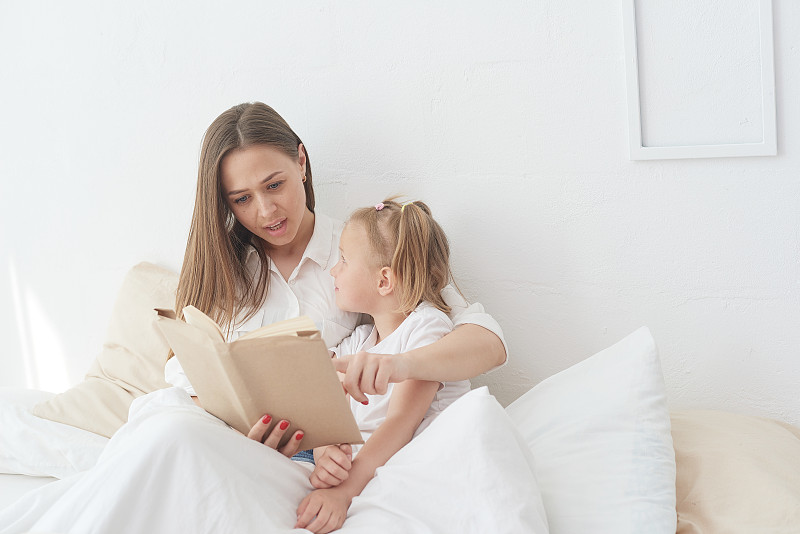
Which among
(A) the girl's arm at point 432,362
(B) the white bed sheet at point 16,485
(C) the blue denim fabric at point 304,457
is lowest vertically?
(B) the white bed sheet at point 16,485

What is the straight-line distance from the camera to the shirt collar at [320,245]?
173 cm

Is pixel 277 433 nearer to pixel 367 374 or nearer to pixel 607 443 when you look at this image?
pixel 367 374

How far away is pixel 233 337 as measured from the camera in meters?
1.72

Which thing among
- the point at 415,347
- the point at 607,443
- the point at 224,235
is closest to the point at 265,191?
the point at 224,235

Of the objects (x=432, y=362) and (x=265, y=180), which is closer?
(x=432, y=362)

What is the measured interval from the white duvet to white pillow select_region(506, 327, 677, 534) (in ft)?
0.38

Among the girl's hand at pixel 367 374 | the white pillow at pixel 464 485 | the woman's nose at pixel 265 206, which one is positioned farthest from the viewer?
the woman's nose at pixel 265 206

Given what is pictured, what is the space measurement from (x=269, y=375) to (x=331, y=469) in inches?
8.1

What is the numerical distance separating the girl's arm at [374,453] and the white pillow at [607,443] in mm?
183

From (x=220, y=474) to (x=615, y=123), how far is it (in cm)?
91

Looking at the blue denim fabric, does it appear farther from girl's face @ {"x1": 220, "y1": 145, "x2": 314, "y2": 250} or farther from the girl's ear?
girl's face @ {"x1": 220, "y1": 145, "x2": 314, "y2": 250}

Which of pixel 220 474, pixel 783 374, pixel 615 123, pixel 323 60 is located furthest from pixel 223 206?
pixel 783 374

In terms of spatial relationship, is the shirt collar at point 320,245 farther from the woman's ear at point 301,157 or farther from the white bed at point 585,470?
the white bed at point 585,470

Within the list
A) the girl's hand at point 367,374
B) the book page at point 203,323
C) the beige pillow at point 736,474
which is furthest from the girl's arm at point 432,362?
the beige pillow at point 736,474
